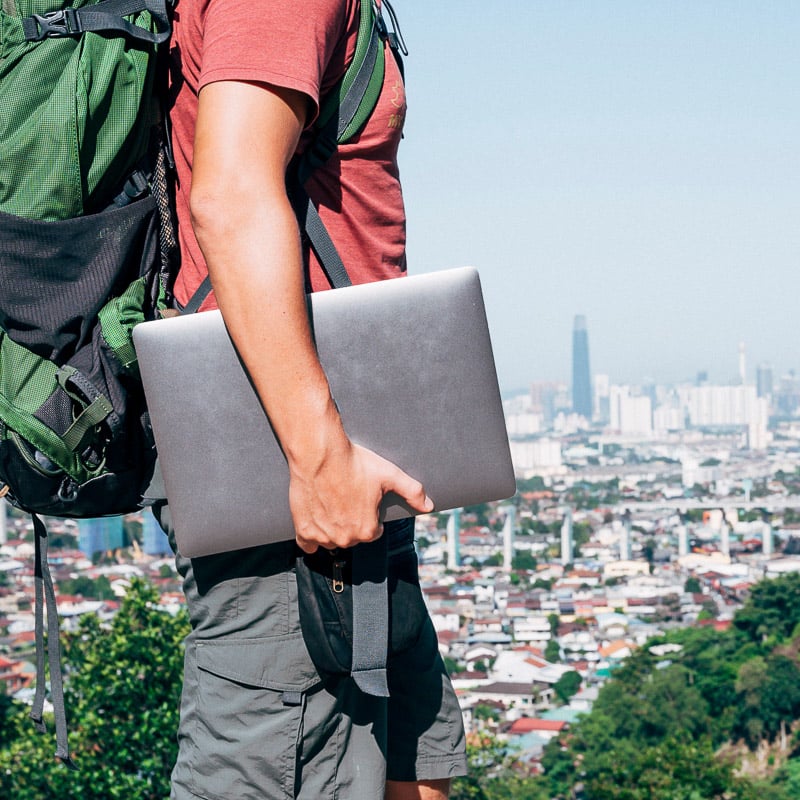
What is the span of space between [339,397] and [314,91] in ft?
0.63

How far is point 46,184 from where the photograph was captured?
757mm

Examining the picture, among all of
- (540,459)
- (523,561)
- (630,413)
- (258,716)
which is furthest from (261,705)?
(630,413)

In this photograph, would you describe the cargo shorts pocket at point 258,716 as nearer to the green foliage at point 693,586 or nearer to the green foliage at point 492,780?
the green foliage at point 492,780

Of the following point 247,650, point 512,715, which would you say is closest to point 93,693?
point 247,650

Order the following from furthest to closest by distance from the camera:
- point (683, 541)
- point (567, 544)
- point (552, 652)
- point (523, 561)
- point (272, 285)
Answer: point (567, 544)
point (683, 541)
point (523, 561)
point (552, 652)
point (272, 285)

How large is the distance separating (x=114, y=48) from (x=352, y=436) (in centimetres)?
30

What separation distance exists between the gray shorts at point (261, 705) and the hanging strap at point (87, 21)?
36 centimetres

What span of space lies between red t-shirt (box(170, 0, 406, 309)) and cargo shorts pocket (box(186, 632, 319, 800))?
25 cm

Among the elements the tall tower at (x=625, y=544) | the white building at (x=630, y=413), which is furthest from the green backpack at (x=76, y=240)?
the white building at (x=630, y=413)

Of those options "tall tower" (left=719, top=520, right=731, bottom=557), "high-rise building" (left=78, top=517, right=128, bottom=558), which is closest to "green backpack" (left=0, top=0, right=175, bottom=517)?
"high-rise building" (left=78, top=517, right=128, bottom=558)

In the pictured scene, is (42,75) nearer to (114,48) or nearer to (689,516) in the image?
(114,48)

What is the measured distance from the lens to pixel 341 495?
71cm

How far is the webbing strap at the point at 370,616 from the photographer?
2.50ft

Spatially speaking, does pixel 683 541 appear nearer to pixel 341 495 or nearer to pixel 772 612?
pixel 772 612
